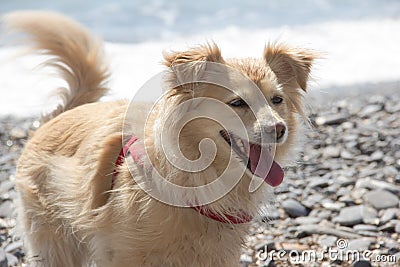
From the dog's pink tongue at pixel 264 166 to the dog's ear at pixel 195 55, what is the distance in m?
0.49

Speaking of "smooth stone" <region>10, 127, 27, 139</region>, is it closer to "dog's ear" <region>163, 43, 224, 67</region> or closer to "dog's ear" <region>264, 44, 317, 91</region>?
"dog's ear" <region>264, 44, 317, 91</region>

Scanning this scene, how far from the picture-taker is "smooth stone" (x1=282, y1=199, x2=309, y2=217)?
476cm

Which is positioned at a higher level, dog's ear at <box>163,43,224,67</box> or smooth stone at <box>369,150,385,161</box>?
dog's ear at <box>163,43,224,67</box>

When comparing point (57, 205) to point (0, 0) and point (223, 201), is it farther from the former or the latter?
point (0, 0)

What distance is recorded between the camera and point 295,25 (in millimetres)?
15406

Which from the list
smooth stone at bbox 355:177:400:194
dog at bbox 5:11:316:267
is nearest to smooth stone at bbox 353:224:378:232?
smooth stone at bbox 355:177:400:194

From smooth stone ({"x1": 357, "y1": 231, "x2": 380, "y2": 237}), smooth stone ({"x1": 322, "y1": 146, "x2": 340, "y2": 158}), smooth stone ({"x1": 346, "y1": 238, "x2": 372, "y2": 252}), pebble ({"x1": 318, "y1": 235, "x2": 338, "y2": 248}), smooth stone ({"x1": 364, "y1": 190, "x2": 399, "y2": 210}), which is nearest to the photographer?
smooth stone ({"x1": 346, "y1": 238, "x2": 372, "y2": 252})

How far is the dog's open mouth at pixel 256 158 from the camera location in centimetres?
292

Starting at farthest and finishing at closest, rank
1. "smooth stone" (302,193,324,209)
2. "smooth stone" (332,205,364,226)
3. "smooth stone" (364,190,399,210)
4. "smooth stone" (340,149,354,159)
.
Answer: "smooth stone" (340,149,354,159) < "smooth stone" (302,193,324,209) < "smooth stone" (364,190,399,210) < "smooth stone" (332,205,364,226)

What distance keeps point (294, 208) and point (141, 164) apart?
2095mm

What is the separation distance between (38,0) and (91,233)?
53.1 feet

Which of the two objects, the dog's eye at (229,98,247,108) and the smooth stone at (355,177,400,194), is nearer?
the dog's eye at (229,98,247,108)

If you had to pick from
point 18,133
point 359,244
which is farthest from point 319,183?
point 18,133

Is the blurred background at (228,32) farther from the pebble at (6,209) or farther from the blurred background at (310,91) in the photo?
the pebble at (6,209)
